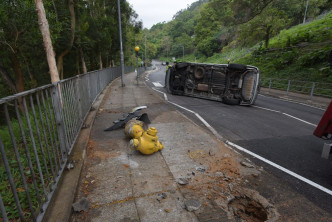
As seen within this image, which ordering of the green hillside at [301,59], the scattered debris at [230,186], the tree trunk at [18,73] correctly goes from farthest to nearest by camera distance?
the green hillside at [301,59], the tree trunk at [18,73], the scattered debris at [230,186]

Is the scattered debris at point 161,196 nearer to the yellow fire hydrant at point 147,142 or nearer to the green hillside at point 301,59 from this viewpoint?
the yellow fire hydrant at point 147,142

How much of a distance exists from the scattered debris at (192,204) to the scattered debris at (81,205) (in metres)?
1.50

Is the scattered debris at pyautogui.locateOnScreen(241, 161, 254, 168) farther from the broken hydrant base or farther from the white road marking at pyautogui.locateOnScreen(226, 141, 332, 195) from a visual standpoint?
the broken hydrant base

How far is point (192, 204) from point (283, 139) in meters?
4.41

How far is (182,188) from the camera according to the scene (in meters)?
3.26

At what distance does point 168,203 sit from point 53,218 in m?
1.60

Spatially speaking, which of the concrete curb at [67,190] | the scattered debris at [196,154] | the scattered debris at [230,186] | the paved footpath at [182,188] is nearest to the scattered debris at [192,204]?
the paved footpath at [182,188]

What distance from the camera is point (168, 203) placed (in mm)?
2916

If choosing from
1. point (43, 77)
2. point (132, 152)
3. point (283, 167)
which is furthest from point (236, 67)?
point (43, 77)

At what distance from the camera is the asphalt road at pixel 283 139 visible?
147 inches

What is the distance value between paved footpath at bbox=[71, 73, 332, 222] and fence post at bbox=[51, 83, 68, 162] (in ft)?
1.95

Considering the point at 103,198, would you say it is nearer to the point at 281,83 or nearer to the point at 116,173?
the point at 116,173

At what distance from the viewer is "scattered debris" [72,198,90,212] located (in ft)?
8.93

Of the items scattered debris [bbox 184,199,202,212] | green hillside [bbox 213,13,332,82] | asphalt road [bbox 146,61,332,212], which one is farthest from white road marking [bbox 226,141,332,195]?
green hillside [bbox 213,13,332,82]
